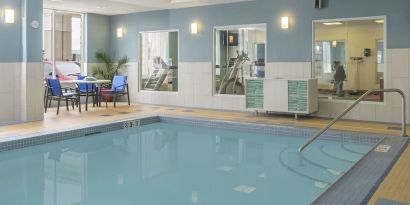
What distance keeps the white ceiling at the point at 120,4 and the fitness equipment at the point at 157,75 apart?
154 centimetres

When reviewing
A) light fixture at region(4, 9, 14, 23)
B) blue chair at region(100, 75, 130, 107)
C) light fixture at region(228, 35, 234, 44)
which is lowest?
blue chair at region(100, 75, 130, 107)

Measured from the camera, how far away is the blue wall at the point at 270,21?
24.9 ft

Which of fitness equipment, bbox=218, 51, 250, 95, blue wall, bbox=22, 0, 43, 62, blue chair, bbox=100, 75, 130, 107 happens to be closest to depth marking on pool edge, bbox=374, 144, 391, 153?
fitness equipment, bbox=218, 51, 250, 95

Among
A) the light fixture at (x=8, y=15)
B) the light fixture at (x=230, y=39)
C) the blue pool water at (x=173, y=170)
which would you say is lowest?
the blue pool water at (x=173, y=170)

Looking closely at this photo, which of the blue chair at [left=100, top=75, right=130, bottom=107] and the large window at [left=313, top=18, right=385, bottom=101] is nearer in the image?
the large window at [left=313, top=18, right=385, bottom=101]

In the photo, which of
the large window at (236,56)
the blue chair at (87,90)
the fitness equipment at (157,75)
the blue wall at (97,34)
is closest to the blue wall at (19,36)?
the blue chair at (87,90)

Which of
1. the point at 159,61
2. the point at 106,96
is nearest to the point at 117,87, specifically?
the point at 106,96

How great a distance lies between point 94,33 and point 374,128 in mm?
8166

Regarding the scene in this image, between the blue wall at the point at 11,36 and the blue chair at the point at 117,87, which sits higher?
the blue wall at the point at 11,36

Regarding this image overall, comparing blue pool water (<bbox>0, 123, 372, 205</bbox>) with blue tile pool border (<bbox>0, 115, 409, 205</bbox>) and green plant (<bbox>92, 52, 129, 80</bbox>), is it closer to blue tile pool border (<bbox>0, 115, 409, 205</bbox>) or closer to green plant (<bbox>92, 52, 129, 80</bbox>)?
blue tile pool border (<bbox>0, 115, 409, 205</bbox>)

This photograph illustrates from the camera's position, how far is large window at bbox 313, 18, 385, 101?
8.43 meters

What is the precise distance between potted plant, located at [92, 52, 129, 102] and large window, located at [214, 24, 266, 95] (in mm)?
3160

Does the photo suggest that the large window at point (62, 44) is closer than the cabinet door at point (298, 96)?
No

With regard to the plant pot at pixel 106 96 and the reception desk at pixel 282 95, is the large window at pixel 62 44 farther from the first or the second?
the reception desk at pixel 282 95
